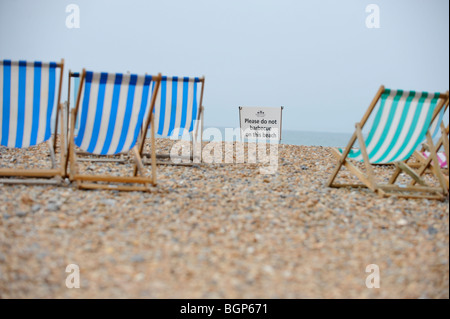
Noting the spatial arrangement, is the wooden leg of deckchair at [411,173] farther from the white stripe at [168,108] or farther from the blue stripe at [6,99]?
the blue stripe at [6,99]

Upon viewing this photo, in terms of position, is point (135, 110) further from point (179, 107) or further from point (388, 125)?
point (388, 125)

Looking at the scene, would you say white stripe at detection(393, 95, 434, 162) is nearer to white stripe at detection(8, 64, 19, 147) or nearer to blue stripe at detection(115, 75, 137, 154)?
blue stripe at detection(115, 75, 137, 154)

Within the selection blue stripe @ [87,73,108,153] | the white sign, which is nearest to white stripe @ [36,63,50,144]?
blue stripe @ [87,73,108,153]

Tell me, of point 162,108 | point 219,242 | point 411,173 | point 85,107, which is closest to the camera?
point 219,242

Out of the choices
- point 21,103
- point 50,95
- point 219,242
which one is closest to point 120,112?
point 50,95

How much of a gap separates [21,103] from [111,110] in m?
0.88

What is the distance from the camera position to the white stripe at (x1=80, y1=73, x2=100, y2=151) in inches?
142

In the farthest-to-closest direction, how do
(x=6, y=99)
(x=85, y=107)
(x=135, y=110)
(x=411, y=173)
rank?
(x=411, y=173)
(x=6, y=99)
(x=135, y=110)
(x=85, y=107)

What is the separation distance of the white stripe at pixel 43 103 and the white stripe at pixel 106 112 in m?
0.59

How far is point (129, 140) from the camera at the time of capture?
3.91 m

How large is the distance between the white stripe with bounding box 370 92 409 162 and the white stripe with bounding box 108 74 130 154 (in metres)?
2.31

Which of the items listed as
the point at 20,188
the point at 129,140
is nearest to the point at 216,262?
the point at 129,140

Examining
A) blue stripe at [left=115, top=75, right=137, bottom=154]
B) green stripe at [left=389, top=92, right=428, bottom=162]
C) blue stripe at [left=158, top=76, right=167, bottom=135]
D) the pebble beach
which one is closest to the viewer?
the pebble beach

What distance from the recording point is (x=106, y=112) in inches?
147
